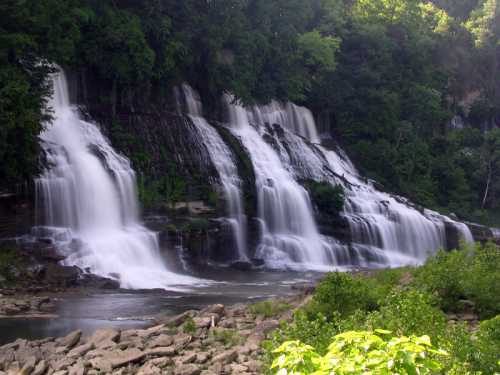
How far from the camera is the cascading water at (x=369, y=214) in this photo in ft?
104

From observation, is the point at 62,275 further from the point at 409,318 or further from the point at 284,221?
the point at 409,318

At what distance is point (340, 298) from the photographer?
40.0 ft

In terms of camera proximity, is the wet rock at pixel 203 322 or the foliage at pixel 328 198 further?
the foliage at pixel 328 198

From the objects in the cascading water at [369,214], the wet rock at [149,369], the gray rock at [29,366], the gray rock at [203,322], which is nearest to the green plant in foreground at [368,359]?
the wet rock at [149,369]

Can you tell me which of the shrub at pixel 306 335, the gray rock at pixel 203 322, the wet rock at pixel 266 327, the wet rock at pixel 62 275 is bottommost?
the wet rock at pixel 266 327

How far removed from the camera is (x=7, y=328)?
47.0 ft

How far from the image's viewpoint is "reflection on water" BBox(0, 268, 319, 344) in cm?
1446

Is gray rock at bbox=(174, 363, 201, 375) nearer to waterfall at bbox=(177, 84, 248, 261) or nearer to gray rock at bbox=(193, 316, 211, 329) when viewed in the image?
gray rock at bbox=(193, 316, 211, 329)

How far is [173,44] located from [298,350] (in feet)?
88.7

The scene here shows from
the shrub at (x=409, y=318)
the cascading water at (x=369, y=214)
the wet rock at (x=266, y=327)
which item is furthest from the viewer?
the cascading water at (x=369, y=214)

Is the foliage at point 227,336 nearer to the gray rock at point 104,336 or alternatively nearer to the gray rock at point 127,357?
the gray rock at point 127,357

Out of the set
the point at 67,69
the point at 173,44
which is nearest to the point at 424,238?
the point at 173,44

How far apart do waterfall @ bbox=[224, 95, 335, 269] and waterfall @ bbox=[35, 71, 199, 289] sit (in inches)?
242

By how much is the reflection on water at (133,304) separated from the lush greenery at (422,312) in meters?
4.60
